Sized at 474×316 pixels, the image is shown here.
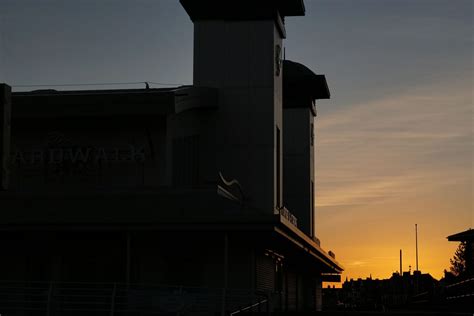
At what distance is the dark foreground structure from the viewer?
28.6 meters

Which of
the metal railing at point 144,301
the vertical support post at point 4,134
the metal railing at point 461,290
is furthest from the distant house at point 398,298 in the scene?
the vertical support post at point 4,134

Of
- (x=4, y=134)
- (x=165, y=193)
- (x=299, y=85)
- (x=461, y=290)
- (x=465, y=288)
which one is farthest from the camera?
(x=299, y=85)

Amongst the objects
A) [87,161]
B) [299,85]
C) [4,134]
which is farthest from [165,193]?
[299,85]

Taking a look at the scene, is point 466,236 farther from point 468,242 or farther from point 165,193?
point 165,193

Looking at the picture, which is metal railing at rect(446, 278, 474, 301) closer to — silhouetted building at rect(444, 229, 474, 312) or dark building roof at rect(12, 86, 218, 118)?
silhouetted building at rect(444, 229, 474, 312)

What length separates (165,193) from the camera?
30734 mm

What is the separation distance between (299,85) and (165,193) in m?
33.9

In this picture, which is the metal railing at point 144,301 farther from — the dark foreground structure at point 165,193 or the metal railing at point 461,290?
the metal railing at point 461,290

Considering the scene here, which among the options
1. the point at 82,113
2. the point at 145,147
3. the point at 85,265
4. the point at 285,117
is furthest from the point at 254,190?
the point at 285,117

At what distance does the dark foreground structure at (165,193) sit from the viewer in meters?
28.6

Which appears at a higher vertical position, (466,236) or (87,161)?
(87,161)

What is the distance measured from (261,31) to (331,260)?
1703 centimetres

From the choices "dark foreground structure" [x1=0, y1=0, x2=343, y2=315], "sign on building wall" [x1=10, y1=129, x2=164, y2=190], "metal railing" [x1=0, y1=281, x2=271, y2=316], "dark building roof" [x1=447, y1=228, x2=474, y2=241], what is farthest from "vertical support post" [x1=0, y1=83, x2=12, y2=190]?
"sign on building wall" [x1=10, y1=129, x2=164, y2=190]

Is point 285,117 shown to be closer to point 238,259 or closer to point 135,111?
point 135,111
